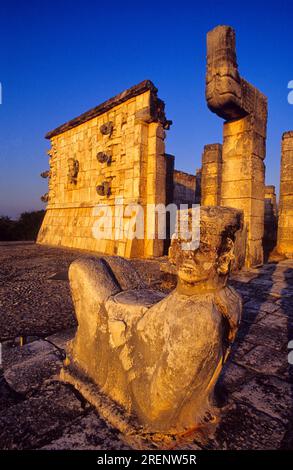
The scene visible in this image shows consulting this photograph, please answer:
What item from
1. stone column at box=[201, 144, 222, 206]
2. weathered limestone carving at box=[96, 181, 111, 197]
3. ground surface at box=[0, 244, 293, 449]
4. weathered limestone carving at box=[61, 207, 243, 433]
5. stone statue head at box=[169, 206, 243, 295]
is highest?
stone column at box=[201, 144, 222, 206]

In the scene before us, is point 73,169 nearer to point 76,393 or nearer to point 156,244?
point 156,244

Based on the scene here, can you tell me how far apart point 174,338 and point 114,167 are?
7464mm

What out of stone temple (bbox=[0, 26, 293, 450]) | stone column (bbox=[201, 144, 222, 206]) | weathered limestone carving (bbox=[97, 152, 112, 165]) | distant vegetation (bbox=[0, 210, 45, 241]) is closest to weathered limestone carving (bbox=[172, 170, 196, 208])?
stone column (bbox=[201, 144, 222, 206])

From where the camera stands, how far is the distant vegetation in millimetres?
16016

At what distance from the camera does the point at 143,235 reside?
7.21 m

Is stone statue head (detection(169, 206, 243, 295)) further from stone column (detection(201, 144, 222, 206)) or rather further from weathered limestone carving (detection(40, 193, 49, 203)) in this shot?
weathered limestone carving (detection(40, 193, 49, 203))

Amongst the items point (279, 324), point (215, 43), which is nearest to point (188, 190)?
point (215, 43)

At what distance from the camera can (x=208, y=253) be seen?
1257 mm

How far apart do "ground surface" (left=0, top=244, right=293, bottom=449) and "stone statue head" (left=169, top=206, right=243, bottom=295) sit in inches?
31.1

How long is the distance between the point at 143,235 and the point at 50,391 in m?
5.68

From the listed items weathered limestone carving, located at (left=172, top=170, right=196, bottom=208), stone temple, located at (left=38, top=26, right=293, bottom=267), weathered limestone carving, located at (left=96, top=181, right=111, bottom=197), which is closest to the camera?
stone temple, located at (left=38, top=26, right=293, bottom=267)

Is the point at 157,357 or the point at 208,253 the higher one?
the point at 208,253

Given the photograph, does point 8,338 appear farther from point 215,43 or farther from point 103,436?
point 215,43

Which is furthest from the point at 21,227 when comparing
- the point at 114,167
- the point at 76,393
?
the point at 76,393
